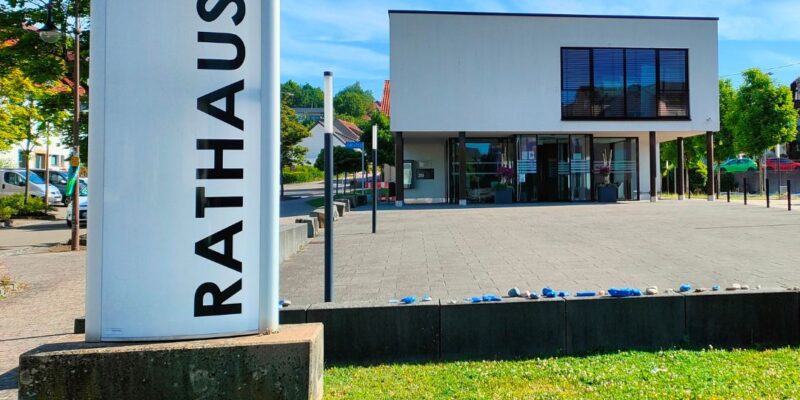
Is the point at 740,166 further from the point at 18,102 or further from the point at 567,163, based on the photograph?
the point at 18,102

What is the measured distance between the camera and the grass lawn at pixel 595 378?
141 inches

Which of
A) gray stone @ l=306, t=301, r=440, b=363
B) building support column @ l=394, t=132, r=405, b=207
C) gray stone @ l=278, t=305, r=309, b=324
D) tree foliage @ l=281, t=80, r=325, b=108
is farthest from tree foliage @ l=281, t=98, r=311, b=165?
tree foliage @ l=281, t=80, r=325, b=108

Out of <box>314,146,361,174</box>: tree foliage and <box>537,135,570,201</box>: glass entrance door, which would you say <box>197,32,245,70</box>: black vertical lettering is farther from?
<box>314,146,361,174</box>: tree foliage

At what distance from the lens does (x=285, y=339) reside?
3168mm

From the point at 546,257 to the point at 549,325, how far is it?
4723 mm

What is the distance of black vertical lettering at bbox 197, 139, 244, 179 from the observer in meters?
3.23

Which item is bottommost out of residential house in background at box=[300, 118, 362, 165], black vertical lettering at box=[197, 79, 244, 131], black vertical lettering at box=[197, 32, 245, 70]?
black vertical lettering at box=[197, 79, 244, 131]

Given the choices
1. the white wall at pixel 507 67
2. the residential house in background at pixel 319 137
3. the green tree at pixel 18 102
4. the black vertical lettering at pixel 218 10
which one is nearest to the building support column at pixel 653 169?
the white wall at pixel 507 67

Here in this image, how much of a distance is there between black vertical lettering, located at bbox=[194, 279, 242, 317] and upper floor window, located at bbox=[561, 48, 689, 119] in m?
23.6

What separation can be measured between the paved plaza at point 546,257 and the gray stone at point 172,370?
309cm

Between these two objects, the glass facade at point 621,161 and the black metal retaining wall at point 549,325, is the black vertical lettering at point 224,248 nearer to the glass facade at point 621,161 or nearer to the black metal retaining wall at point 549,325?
the black metal retaining wall at point 549,325

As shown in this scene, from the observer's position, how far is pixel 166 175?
318 centimetres

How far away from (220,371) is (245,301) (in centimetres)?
43

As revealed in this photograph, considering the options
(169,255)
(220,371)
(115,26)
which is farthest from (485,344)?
(115,26)
